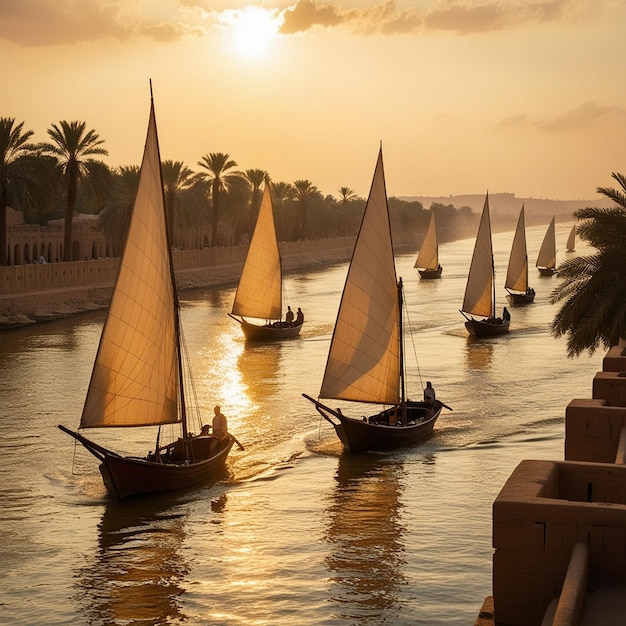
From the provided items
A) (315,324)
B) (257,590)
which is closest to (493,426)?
(257,590)

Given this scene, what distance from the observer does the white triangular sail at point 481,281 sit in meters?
60.8

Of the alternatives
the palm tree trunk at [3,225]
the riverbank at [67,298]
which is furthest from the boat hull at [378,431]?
the palm tree trunk at [3,225]

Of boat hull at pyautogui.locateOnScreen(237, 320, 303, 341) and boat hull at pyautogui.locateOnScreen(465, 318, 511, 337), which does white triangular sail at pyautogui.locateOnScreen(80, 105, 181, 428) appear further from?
boat hull at pyautogui.locateOnScreen(465, 318, 511, 337)

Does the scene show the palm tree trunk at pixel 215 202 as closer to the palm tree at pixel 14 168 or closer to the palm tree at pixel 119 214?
the palm tree at pixel 119 214

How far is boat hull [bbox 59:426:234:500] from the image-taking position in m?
21.3

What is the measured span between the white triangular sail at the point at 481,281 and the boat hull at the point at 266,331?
11.6m

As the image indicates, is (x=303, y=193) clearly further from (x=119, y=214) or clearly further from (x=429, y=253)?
(x=119, y=214)

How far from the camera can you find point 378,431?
26.8 meters

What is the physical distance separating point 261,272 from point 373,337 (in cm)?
2508

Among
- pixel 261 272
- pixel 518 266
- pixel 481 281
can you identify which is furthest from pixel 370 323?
pixel 518 266

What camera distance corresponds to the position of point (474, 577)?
17.4 metres

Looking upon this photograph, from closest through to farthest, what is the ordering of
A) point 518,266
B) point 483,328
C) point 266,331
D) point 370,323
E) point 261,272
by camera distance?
1. point 370,323
2. point 266,331
3. point 261,272
4. point 483,328
5. point 518,266

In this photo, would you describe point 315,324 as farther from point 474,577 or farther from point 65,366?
point 474,577

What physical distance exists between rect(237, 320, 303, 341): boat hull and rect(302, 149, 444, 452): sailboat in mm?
23638
